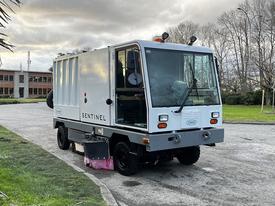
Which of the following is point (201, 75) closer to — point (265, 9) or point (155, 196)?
point (155, 196)

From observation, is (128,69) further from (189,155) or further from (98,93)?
(189,155)

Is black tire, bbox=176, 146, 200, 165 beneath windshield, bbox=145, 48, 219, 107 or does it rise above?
beneath

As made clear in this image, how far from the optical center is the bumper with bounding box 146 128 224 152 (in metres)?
7.07

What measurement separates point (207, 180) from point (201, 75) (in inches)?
86.6

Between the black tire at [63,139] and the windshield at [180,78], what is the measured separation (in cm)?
435


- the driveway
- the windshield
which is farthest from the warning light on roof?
the driveway

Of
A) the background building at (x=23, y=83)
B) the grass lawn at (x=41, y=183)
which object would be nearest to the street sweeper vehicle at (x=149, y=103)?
the grass lawn at (x=41, y=183)

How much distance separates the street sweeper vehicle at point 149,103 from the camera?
7281 mm

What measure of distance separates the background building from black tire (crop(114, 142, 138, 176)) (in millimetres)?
76145

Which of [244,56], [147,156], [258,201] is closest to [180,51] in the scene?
[147,156]

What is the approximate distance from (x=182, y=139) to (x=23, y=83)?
8369cm

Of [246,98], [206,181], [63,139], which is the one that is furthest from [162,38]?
[246,98]

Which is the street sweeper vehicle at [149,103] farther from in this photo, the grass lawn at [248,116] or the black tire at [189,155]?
the grass lawn at [248,116]

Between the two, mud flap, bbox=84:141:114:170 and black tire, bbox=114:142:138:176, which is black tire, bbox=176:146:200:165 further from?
mud flap, bbox=84:141:114:170
